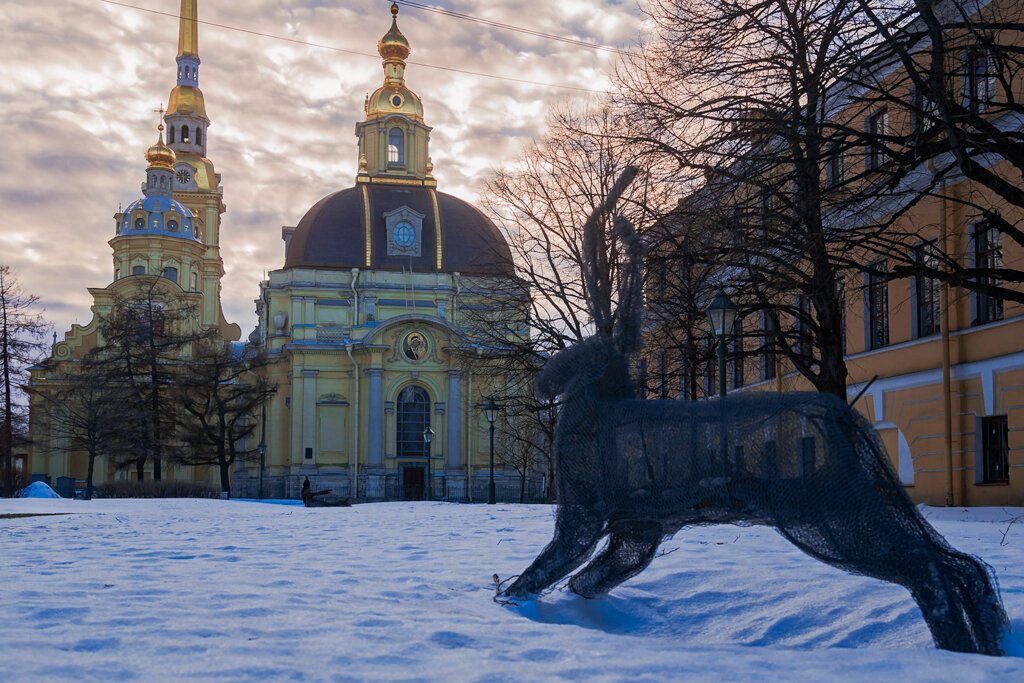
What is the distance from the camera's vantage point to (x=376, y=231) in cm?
5947

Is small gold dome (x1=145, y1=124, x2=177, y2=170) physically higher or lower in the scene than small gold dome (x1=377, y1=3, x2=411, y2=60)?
lower

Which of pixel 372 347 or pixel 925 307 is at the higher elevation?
pixel 372 347

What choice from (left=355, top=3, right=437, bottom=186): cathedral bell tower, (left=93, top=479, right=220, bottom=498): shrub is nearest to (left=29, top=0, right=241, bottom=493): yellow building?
(left=93, top=479, right=220, bottom=498): shrub

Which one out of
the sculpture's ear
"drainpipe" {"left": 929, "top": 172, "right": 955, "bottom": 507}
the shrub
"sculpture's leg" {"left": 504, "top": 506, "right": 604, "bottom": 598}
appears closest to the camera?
"sculpture's leg" {"left": 504, "top": 506, "right": 604, "bottom": 598}

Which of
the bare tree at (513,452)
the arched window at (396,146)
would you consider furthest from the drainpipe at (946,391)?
the arched window at (396,146)

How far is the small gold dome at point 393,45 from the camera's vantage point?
66812 millimetres

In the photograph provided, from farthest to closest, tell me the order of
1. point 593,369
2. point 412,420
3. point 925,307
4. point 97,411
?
1. point 412,420
2. point 97,411
3. point 925,307
4. point 593,369

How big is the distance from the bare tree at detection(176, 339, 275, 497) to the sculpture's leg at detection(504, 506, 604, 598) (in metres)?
42.5

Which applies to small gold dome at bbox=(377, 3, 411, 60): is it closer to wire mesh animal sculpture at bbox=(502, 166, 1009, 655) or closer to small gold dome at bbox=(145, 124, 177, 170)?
small gold dome at bbox=(145, 124, 177, 170)

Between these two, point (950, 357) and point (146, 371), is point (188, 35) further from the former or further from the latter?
point (950, 357)

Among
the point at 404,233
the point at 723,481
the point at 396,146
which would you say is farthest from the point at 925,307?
the point at 396,146

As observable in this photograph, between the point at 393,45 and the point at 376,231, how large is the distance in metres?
14.9

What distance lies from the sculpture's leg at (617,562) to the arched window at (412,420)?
49.8 meters

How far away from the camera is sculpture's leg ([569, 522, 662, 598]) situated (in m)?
6.32
